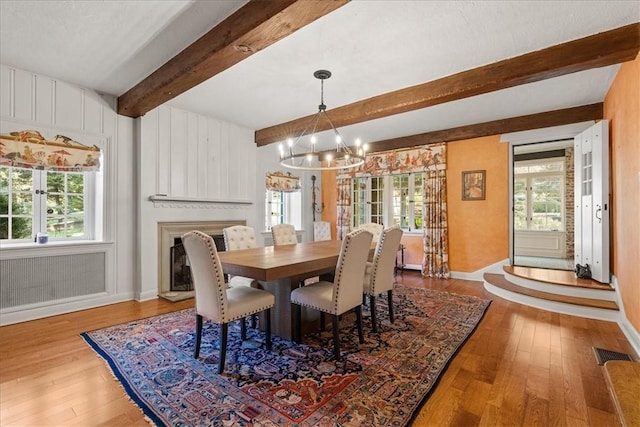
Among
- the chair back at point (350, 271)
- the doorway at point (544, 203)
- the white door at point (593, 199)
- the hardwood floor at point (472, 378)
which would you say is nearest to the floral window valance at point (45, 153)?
the hardwood floor at point (472, 378)

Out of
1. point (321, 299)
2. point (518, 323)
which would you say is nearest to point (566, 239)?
point (518, 323)

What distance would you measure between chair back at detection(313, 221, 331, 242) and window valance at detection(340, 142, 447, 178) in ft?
4.04

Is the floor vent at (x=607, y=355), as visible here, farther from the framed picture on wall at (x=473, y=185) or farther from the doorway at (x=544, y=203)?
the doorway at (x=544, y=203)

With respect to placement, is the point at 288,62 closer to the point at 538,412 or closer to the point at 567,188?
the point at 538,412

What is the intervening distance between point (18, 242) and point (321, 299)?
3437 mm

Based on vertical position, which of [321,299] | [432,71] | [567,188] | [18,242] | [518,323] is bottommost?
[518,323]

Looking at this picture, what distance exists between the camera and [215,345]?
2570 mm

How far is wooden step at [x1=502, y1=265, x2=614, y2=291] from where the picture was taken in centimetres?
354

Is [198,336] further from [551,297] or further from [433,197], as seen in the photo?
[433,197]

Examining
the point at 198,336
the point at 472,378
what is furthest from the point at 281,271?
the point at 472,378

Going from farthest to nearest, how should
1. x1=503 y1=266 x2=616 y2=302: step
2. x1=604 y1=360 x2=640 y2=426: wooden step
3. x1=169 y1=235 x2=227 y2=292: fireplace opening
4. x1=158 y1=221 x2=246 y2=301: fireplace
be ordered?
x1=169 y1=235 x2=227 y2=292: fireplace opening, x1=158 y1=221 x2=246 y2=301: fireplace, x1=503 y1=266 x2=616 y2=302: step, x1=604 y1=360 x2=640 y2=426: wooden step

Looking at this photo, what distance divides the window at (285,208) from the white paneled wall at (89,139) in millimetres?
2833

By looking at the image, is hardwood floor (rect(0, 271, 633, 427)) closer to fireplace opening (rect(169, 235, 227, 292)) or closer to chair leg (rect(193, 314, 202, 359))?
chair leg (rect(193, 314, 202, 359))

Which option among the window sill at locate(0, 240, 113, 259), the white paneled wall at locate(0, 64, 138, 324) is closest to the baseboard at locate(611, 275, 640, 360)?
the white paneled wall at locate(0, 64, 138, 324)
